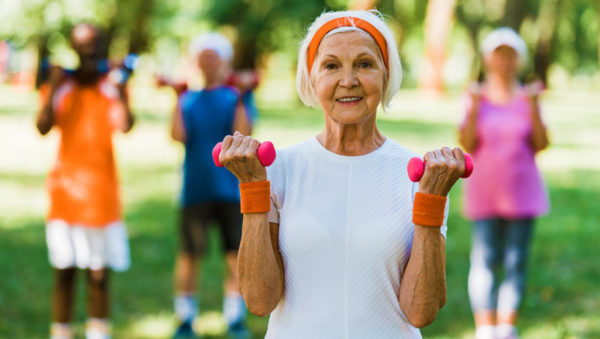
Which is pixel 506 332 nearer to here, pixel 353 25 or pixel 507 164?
pixel 507 164

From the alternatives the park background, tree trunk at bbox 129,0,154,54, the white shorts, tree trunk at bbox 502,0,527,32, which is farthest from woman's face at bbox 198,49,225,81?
tree trunk at bbox 129,0,154,54

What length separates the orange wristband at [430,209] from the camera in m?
2.01

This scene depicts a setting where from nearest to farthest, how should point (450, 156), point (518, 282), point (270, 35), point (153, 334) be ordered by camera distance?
point (450, 156), point (518, 282), point (153, 334), point (270, 35)

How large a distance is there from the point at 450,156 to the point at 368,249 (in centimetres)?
38

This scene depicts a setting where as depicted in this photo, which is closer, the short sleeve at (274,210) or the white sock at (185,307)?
the short sleeve at (274,210)

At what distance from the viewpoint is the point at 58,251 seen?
455 cm

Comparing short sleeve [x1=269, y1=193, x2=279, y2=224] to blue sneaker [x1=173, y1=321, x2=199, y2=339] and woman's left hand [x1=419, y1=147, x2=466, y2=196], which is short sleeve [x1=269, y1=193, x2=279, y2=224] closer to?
woman's left hand [x1=419, y1=147, x2=466, y2=196]

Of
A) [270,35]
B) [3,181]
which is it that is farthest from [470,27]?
[3,181]

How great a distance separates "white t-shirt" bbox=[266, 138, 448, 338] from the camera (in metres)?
2.14

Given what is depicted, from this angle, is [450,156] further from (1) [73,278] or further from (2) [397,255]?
(1) [73,278]

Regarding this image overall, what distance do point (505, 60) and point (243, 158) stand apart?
11.0 ft

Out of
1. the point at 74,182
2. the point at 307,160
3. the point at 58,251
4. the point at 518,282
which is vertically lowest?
the point at 518,282

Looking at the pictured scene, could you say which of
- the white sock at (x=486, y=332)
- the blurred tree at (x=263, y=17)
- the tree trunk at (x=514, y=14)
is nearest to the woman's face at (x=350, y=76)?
the white sock at (x=486, y=332)

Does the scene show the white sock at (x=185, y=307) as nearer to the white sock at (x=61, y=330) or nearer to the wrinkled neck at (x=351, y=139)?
the white sock at (x=61, y=330)
